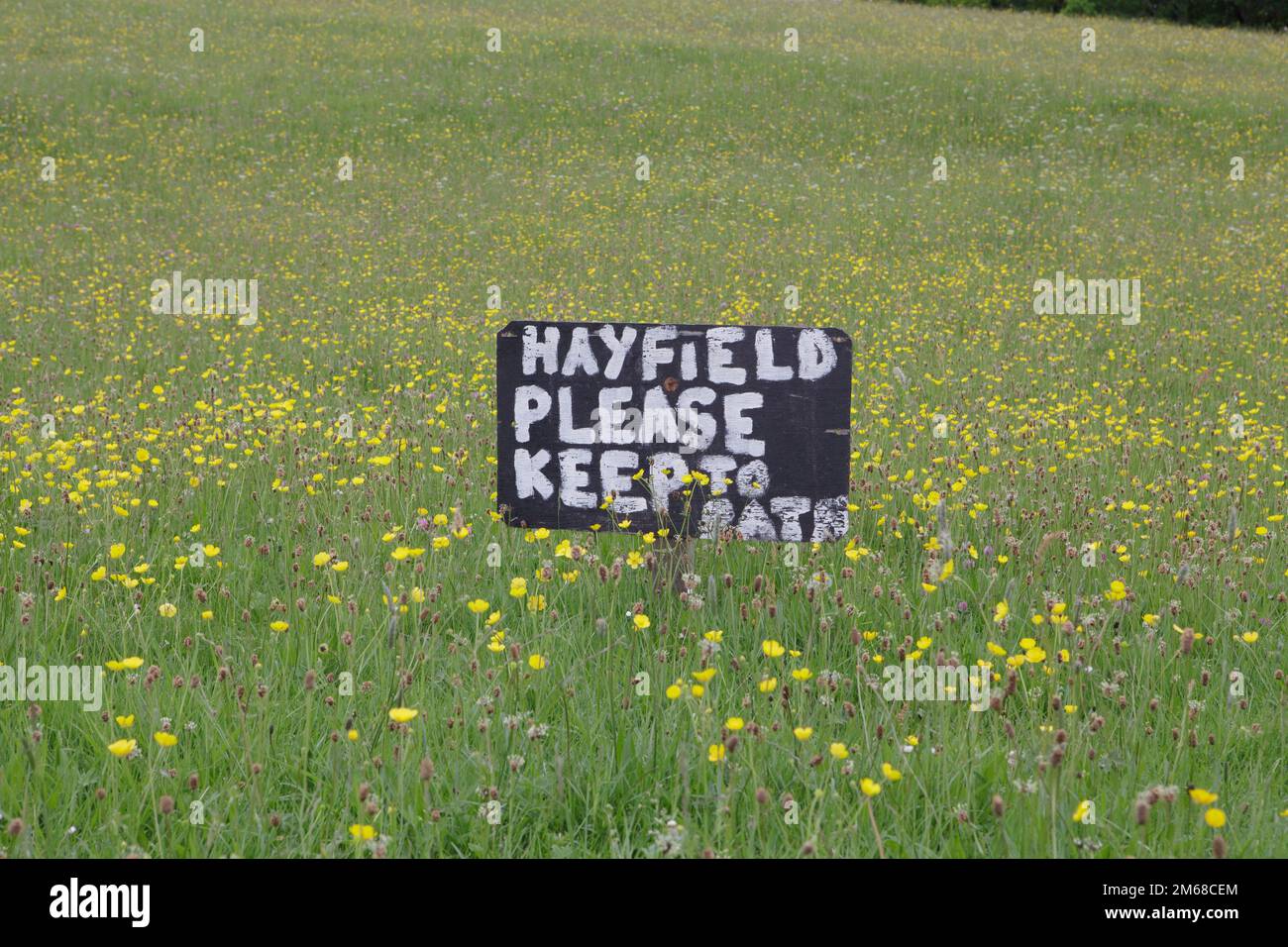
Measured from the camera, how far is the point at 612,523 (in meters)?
3.56

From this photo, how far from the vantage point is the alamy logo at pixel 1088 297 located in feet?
33.4

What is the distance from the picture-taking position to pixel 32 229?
42.2ft

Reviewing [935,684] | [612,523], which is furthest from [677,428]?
[935,684]

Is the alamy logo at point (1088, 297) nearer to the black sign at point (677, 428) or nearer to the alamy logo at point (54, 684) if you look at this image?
the black sign at point (677, 428)

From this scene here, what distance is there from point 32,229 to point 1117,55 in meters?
24.0

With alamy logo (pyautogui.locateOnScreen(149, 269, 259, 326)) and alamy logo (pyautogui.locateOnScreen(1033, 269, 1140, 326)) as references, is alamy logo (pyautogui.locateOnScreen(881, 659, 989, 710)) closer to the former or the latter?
alamy logo (pyautogui.locateOnScreen(149, 269, 259, 326))
